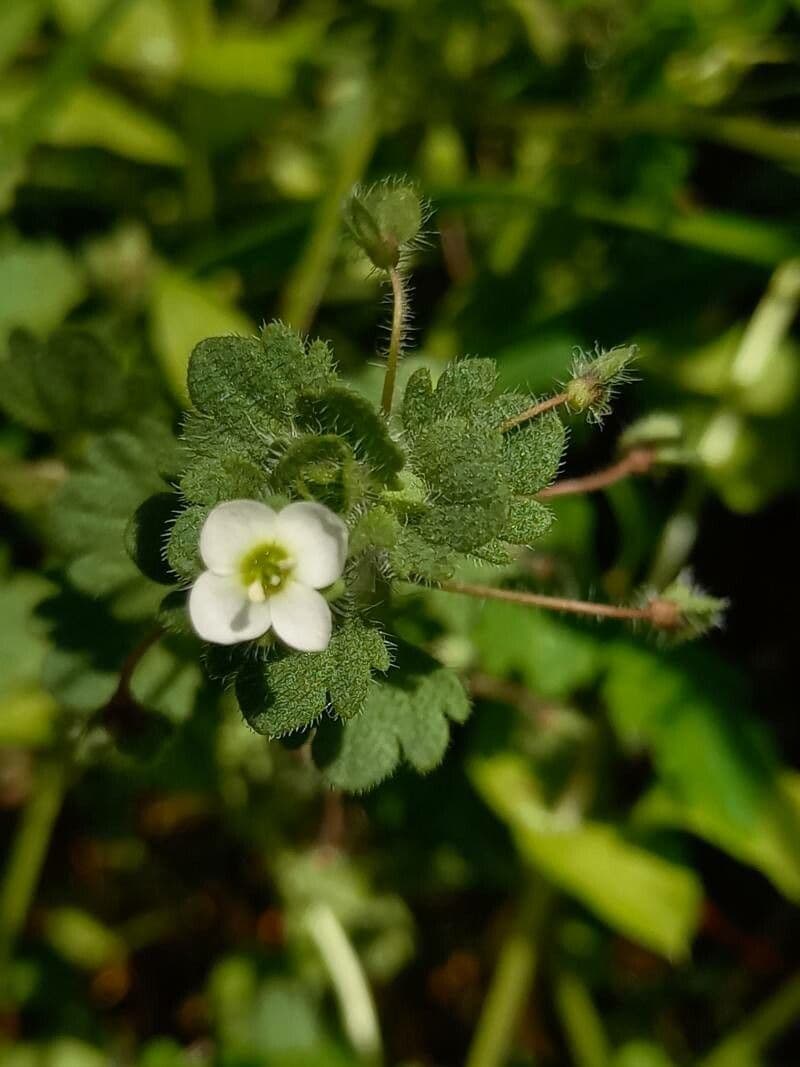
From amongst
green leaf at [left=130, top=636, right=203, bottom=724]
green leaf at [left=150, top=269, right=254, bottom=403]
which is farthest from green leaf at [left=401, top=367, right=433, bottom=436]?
green leaf at [left=150, top=269, right=254, bottom=403]

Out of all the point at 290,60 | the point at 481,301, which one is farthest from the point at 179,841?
the point at 290,60

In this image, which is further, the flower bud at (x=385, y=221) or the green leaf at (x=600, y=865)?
the green leaf at (x=600, y=865)

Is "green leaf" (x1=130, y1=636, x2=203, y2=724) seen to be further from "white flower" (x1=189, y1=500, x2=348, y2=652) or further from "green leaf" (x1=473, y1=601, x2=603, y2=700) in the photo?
"green leaf" (x1=473, y1=601, x2=603, y2=700)

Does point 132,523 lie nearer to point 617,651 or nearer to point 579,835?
point 617,651

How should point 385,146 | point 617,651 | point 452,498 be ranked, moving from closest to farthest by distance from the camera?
1. point 452,498
2. point 617,651
3. point 385,146

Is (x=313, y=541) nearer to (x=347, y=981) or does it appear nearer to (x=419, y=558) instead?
(x=419, y=558)

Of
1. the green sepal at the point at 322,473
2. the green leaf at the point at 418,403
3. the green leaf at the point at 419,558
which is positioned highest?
the green leaf at the point at 418,403

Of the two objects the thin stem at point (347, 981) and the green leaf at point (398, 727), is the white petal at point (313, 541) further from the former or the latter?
the thin stem at point (347, 981)

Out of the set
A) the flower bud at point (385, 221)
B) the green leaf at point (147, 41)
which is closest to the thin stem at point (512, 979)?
the flower bud at point (385, 221)
